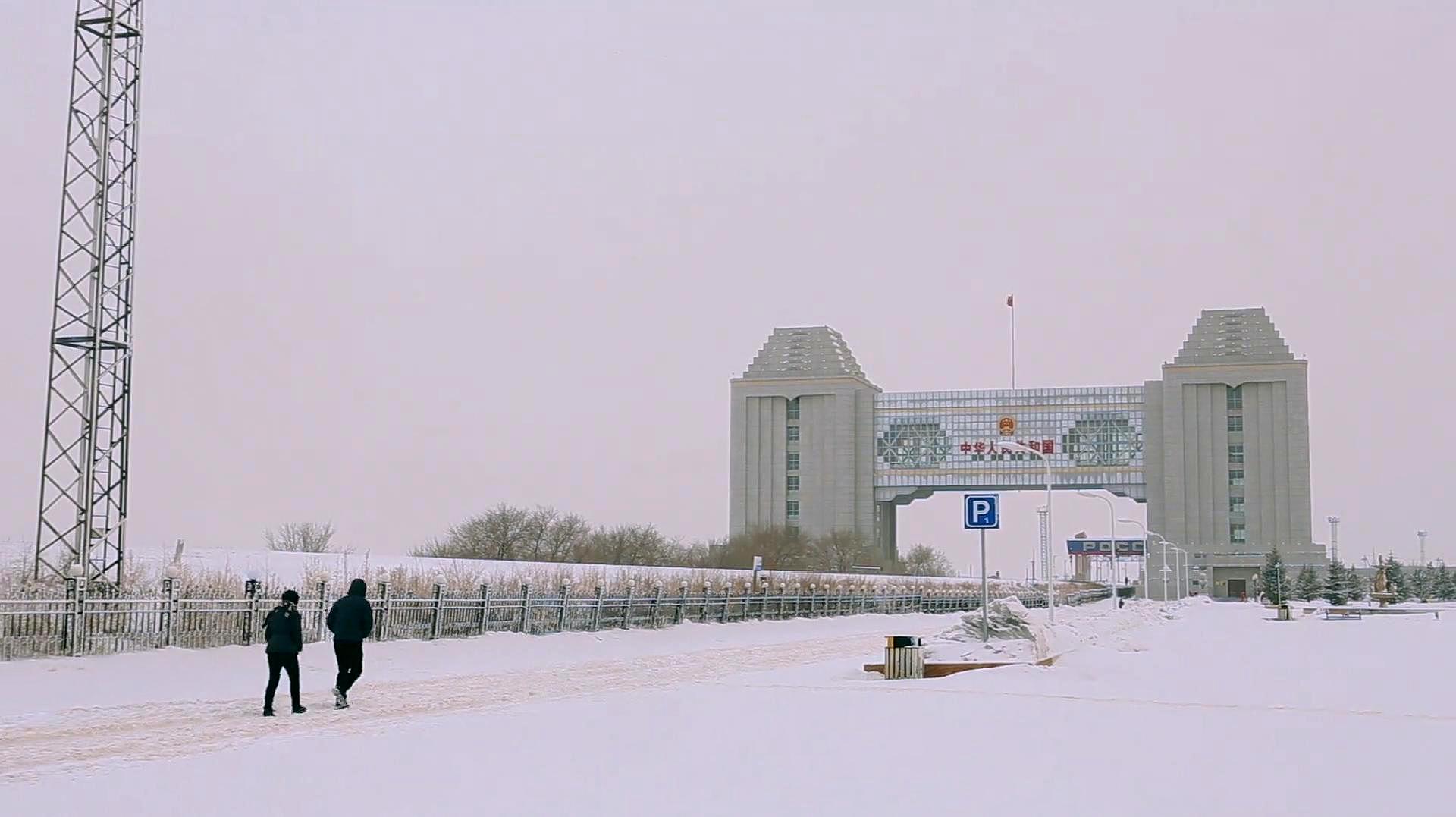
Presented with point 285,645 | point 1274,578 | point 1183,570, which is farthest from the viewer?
point 1183,570

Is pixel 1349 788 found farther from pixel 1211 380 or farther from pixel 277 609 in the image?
pixel 1211 380

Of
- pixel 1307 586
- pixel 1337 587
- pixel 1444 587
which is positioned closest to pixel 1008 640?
pixel 1337 587

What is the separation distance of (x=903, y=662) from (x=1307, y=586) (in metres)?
97.1

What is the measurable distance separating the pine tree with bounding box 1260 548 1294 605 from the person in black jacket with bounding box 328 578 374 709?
9887 centimetres

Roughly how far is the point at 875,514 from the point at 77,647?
4307 inches

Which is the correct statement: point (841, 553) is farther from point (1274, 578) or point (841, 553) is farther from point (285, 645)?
point (285, 645)

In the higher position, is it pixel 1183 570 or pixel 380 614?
pixel 380 614

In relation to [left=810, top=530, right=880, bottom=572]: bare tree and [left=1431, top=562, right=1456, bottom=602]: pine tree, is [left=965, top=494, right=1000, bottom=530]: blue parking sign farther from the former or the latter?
[left=1431, top=562, right=1456, bottom=602]: pine tree

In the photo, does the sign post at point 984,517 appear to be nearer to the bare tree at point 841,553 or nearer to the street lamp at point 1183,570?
the bare tree at point 841,553

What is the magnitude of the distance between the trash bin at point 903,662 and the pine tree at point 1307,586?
3713 inches

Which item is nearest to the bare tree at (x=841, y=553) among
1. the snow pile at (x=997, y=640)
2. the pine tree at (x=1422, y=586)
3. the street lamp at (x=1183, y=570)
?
the street lamp at (x=1183, y=570)

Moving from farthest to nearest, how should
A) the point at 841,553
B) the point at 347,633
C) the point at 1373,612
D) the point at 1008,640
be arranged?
the point at 841,553 < the point at 1373,612 < the point at 1008,640 < the point at 347,633

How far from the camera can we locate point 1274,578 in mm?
112500

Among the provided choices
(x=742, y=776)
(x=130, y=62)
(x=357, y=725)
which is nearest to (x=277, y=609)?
(x=357, y=725)
